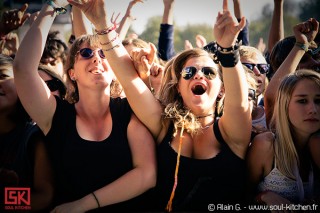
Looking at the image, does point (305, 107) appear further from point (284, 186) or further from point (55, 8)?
point (55, 8)

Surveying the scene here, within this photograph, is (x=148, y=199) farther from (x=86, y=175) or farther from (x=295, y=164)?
(x=295, y=164)

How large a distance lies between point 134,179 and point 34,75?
29.8 inches

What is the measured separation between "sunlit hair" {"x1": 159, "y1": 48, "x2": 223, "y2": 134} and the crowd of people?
0.04ft

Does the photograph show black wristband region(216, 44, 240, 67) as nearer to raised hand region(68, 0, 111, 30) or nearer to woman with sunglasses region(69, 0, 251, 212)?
woman with sunglasses region(69, 0, 251, 212)

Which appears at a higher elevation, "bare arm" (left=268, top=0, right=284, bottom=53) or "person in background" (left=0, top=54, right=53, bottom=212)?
"bare arm" (left=268, top=0, right=284, bottom=53)

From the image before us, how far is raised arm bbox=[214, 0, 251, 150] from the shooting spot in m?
1.92

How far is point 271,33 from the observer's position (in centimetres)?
380

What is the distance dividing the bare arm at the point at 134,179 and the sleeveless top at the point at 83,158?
42 mm

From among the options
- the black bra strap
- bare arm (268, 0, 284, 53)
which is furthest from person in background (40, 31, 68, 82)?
bare arm (268, 0, 284, 53)

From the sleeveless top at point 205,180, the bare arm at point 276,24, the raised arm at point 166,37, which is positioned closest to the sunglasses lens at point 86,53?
the sleeveless top at point 205,180

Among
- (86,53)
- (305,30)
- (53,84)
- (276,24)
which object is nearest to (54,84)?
(53,84)

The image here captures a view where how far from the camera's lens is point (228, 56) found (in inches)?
76.9

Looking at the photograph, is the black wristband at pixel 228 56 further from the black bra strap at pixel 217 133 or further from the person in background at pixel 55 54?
the person in background at pixel 55 54

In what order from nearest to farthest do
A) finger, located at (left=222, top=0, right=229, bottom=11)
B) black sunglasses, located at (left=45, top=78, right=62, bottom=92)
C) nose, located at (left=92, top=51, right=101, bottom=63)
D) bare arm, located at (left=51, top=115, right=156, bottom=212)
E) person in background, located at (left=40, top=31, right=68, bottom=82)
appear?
finger, located at (left=222, top=0, right=229, bottom=11) → bare arm, located at (left=51, top=115, right=156, bottom=212) → nose, located at (left=92, top=51, right=101, bottom=63) → black sunglasses, located at (left=45, top=78, right=62, bottom=92) → person in background, located at (left=40, top=31, right=68, bottom=82)
